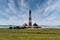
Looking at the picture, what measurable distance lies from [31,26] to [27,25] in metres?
2.75

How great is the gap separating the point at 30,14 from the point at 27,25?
29.6 feet

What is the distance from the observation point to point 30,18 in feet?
430

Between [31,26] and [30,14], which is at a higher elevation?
[30,14]

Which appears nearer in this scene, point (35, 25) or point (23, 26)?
point (23, 26)

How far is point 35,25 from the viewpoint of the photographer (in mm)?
135375

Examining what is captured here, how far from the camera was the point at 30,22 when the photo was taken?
127 metres

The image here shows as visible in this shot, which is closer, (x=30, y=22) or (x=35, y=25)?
(x=30, y=22)

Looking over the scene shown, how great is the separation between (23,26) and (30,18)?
8062 mm

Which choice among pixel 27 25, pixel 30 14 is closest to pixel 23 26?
pixel 27 25

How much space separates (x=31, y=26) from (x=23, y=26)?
5.44 m

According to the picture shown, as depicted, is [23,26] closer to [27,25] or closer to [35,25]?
[27,25]

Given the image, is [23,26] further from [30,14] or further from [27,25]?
[30,14]

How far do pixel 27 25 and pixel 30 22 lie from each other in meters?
3.30

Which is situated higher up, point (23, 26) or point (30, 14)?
point (30, 14)
